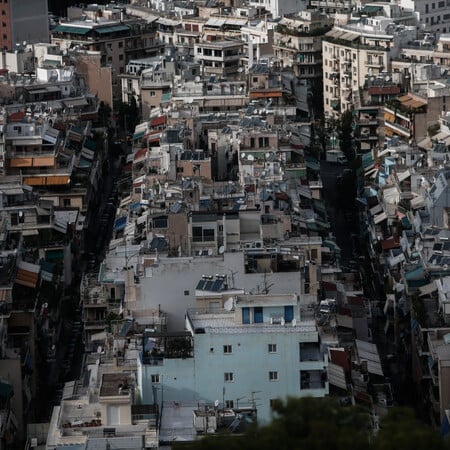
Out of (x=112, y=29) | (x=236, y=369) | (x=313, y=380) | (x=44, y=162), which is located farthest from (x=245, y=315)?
(x=112, y=29)

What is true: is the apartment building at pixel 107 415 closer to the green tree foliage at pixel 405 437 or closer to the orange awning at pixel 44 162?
the green tree foliage at pixel 405 437

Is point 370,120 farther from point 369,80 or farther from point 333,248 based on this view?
point 333,248

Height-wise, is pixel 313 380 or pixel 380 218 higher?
pixel 313 380

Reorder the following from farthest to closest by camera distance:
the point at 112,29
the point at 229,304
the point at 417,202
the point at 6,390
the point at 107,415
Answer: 1. the point at 112,29
2. the point at 417,202
3. the point at 6,390
4. the point at 229,304
5. the point at 107,415

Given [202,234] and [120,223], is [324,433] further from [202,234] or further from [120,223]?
[120,223]

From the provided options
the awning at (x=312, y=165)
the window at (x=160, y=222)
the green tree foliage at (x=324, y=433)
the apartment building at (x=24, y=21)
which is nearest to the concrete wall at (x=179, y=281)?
the window at (x=160, y=222)

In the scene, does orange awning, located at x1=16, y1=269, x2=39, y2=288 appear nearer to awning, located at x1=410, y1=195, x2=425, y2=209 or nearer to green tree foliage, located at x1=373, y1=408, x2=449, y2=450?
awning, located at x1=410, y1=195, x2=425, y2=209
